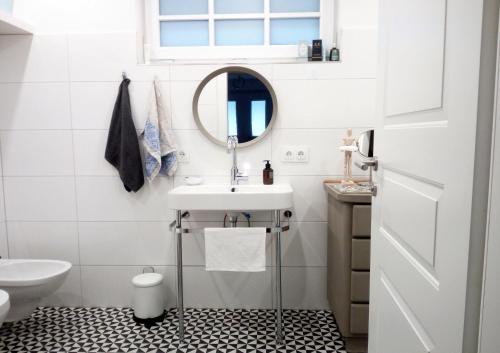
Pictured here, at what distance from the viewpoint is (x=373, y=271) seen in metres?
1.38

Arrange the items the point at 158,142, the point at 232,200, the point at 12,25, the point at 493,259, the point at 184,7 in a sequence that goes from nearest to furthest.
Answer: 1. the point at 493,259
2. the point at 232,200
3. the point at 12,25
4. the point at 158,142
5. the point at 184,7

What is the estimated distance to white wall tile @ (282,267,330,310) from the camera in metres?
2.35

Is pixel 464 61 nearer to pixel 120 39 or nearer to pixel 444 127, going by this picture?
pixel 444 127

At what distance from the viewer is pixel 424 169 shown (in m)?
0.89

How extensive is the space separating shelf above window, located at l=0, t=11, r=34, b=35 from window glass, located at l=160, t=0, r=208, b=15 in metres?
0.84

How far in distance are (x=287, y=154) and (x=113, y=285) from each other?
1500 mm

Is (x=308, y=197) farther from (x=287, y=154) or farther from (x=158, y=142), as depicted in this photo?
(x=158, y=142)

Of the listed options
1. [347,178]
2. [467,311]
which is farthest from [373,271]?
[347,178]

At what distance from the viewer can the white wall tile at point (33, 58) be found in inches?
87.7

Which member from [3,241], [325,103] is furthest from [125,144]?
[325,103]

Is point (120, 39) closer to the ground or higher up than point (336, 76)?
higher up

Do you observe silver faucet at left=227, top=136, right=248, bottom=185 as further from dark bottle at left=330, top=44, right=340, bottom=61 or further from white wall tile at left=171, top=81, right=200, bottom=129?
dark bottle at left=330, top=44, right=340, bottom=61

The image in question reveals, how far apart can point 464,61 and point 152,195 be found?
6.50 feet

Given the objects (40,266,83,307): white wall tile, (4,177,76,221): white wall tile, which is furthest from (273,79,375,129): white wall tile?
(40,266,83,307): white wall tile
